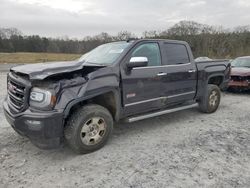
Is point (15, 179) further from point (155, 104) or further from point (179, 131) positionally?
→ point (179, 131)

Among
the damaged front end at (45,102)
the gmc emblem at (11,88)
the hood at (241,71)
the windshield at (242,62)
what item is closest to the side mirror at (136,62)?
the damaged front end at (45,102)

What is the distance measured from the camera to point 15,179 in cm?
338

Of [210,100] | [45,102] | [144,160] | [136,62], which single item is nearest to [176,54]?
[136,62]

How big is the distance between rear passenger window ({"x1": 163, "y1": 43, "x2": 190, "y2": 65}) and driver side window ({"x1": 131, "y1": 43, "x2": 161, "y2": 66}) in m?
0.24

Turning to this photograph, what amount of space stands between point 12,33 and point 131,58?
70.5 m

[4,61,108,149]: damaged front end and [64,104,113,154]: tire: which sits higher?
[4,61,108,149]: damaged front end

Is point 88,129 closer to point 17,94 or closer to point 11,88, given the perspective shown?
point 17,94

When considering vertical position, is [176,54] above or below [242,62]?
above

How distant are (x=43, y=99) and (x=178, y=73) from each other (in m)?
3.01

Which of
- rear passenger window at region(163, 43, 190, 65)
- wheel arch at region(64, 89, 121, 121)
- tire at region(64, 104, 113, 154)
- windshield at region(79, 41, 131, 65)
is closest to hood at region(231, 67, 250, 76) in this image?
rear passenger window at region(163, 43, 190, 65)

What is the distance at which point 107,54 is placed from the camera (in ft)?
16.3

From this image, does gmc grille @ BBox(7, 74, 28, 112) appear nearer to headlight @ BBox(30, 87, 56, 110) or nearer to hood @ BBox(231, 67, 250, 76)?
headlight @ BBox(30, 87, 56, 110)

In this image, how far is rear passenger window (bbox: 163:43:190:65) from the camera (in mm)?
5380

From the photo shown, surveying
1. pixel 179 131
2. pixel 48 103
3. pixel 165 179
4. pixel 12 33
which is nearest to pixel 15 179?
pixel 48 103
